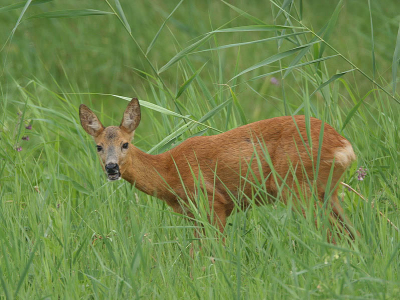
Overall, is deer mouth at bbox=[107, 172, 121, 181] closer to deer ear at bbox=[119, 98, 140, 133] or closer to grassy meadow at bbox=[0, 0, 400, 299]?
grassy meadow at bbox=[0, 0, 400, 299]

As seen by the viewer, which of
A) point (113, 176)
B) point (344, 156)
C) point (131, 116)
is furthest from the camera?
point (131, 116)

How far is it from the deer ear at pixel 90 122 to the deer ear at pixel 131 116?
0.52 ft

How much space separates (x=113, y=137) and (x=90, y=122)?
0.28m

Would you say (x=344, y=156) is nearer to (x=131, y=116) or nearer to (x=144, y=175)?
(x=144, y=175)

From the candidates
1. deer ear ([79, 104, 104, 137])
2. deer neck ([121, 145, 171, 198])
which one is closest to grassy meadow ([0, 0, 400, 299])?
deer neck ([121, 145, 171, 198])

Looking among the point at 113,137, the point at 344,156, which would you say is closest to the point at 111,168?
the point at 113,137

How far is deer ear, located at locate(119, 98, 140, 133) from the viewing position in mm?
4984

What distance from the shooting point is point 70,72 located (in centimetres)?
959

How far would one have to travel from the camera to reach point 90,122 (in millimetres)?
5035

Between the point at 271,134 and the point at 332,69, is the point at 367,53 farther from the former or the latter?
the point at 271,134

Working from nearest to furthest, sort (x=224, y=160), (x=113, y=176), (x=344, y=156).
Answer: (x=344, y=156), (x=113, y=176), (x=224, y=160)

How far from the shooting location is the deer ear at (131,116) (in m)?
4.98

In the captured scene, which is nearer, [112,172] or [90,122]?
[112,172]

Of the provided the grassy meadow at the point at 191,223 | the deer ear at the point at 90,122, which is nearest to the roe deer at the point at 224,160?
the deer ear at the point at 90,122
